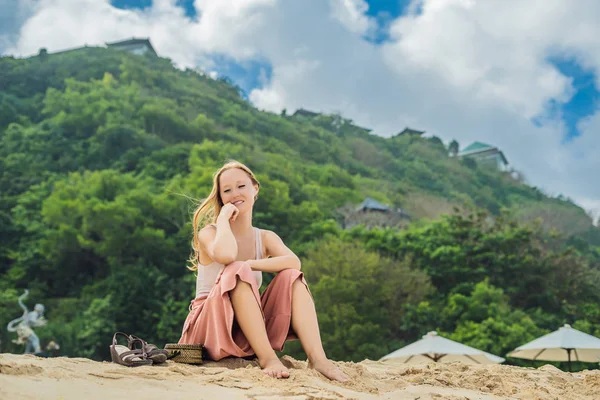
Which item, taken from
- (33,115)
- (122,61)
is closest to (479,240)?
(33,115)

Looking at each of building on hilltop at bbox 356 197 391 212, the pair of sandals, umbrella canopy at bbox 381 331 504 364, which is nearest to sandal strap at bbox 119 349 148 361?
the pair of sandals

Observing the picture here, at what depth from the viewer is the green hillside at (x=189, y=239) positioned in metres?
20.6

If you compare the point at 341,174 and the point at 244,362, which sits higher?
the point at 341,174

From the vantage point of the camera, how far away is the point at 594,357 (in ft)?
34.2

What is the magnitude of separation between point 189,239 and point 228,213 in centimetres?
2378

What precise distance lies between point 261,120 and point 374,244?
34.3 meters

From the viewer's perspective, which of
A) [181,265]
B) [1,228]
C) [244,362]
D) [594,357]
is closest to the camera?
[244,362]

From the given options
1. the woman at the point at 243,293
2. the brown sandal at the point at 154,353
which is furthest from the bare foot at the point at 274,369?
the brown sandal at the point at 154,353

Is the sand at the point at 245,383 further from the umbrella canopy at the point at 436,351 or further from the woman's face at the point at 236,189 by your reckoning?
the umbrella canopy at the point at 436,351

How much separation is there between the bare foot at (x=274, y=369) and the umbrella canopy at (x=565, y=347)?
797cm

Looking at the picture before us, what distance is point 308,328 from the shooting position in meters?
3.18

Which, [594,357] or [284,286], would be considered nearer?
[284,286]

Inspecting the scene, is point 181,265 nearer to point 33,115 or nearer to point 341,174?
point 341,174

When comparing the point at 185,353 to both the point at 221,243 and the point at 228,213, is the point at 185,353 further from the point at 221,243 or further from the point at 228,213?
the point at 228,213
